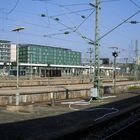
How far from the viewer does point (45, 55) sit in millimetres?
131875

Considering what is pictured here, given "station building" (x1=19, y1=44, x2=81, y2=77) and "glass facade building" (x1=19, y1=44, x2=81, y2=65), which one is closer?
"station building" (x1=19, y1=44, x2=81, y2=77)

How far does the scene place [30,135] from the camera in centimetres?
1190

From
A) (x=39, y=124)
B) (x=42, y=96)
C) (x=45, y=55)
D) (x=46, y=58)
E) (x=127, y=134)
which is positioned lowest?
(x=127, y=134)

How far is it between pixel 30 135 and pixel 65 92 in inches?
681

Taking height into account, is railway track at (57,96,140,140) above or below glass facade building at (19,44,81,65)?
below

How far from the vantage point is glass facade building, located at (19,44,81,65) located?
124 m

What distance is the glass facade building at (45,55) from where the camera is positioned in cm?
12369

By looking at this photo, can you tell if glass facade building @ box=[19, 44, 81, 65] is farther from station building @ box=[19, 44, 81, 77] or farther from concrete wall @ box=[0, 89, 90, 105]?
concrete wall @ box=[0, 89, 90, 105]

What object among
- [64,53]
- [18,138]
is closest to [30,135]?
[18,138]

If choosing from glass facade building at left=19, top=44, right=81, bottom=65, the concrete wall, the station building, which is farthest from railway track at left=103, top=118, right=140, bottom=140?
glass facade building at left=19, top=44, right=81, bottom=65

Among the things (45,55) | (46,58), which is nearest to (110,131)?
(45,55)

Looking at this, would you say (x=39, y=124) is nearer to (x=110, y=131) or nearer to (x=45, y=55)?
(x=110, y=131)

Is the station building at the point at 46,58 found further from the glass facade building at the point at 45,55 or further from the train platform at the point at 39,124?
the train platform at the point at 39,124

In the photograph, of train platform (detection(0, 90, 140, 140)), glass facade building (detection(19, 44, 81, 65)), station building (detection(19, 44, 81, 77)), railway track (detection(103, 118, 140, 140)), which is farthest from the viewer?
glass facade building (detection(19, 44, 81, 65))
